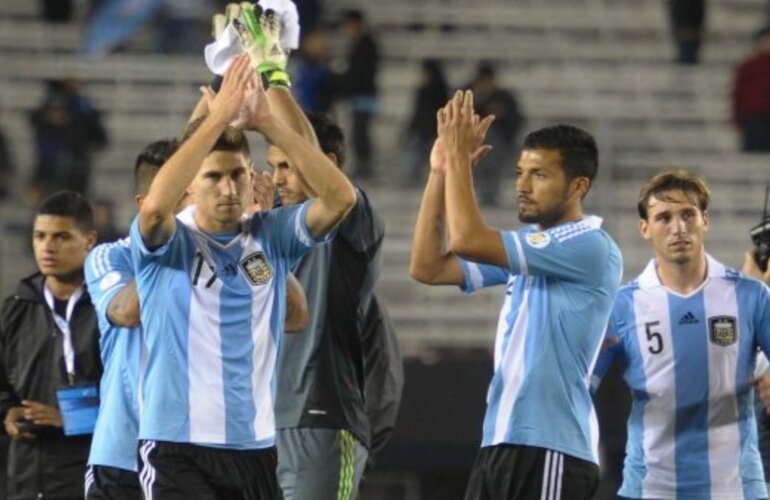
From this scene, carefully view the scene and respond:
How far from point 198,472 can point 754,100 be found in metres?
10.2

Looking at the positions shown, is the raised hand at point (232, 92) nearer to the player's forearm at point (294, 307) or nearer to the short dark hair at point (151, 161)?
the player's forearm at point (294, 307)

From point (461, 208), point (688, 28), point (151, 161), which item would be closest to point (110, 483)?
point (151, 161)

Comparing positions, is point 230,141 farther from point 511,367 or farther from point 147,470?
point 511,367

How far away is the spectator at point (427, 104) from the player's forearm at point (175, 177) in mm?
7904

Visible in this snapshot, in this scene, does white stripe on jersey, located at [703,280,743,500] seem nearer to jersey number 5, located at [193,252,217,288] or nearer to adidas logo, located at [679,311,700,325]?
adidas logo, located at [679,311,700,325]

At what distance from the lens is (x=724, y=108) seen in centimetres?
1784

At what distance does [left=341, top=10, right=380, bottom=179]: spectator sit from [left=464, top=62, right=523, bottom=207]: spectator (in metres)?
0.83

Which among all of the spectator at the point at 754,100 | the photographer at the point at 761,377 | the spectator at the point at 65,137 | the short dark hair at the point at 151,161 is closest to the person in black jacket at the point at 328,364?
the short dark hair at the point at 151,161

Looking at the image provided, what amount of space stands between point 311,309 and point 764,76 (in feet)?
29.0

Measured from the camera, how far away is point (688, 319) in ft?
27.8

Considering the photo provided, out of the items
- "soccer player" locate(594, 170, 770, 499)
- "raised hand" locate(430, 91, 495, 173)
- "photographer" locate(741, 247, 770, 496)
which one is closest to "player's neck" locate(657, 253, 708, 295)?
"soccer player" locate(594, 170, 770, 499)

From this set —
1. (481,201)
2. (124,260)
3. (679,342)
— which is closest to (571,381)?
(679,342)

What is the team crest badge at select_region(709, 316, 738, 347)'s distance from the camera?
331 inches

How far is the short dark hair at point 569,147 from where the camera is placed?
303 inches
